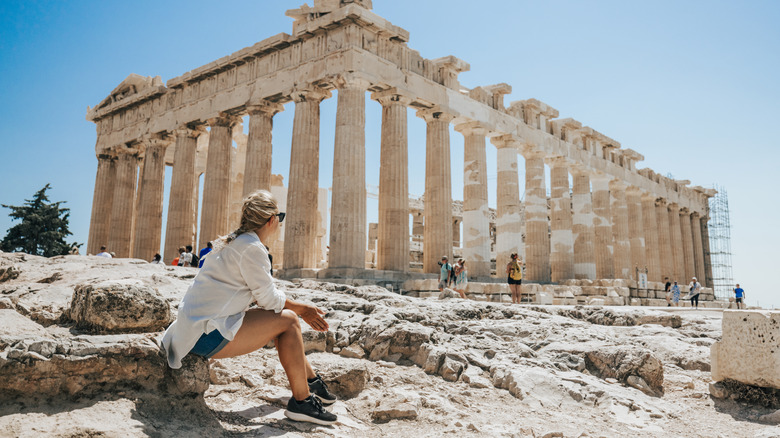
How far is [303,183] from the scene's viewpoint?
63.4 ft

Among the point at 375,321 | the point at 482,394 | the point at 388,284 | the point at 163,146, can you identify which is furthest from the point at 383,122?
the point at 482,394

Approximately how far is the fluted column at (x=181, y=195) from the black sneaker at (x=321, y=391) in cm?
2067

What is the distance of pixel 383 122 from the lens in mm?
20188

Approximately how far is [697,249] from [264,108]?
3290 cm

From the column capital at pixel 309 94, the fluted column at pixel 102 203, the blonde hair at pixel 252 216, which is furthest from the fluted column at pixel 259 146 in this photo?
the blonde hair at pixel 252 216

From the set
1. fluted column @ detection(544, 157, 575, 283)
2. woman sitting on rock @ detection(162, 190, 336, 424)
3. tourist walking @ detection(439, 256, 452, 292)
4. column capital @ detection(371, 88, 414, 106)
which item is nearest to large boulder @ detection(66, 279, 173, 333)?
woman sitting on rock @ detection(162, 190, 336, 424)

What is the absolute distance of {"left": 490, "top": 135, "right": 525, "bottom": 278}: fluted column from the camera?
24203mm

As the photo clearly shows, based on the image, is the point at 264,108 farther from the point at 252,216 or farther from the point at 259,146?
the point at 252,216

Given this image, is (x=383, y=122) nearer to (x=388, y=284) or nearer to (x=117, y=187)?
(x=388, y=284)

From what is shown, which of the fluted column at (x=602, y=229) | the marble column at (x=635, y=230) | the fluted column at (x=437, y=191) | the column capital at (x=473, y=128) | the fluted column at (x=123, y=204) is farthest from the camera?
the marble column at (x=635, y=230)

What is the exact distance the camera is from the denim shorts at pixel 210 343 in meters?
3.60

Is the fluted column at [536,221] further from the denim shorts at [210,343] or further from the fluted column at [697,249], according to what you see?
the denim shorts at [210,343]

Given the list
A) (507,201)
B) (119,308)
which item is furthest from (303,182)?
(119,308)

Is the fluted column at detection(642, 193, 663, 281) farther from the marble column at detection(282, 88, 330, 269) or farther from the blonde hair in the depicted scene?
the blonde hair
